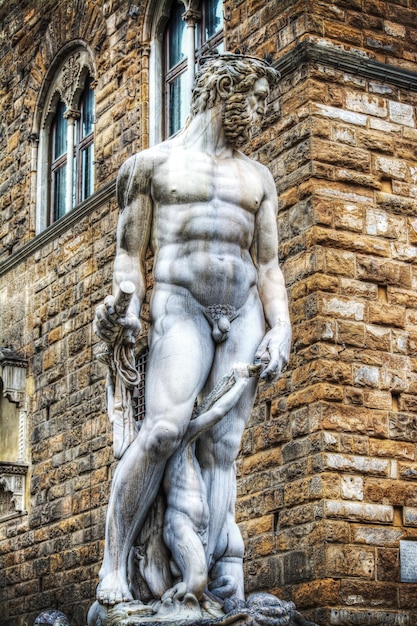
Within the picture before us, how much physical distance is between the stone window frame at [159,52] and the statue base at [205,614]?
29.9 feet

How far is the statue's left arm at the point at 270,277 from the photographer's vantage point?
6797 millimetres

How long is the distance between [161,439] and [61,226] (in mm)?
10344

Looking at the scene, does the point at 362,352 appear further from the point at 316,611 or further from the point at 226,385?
the point at 226,385

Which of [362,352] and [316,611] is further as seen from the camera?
[362,352]

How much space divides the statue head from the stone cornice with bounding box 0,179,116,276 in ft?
26.1

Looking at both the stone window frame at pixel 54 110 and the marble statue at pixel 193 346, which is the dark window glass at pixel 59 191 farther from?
the marble statue at pixel 193 346

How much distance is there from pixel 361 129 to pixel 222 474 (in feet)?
20.1

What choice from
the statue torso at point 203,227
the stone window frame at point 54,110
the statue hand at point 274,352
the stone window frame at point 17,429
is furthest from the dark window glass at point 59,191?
the statue hand at point 274,352

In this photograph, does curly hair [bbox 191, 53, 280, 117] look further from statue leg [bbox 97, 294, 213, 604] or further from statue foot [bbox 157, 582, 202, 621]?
statue foot [bbox 157, 582, 202, 621]

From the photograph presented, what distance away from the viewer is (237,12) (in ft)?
43.6

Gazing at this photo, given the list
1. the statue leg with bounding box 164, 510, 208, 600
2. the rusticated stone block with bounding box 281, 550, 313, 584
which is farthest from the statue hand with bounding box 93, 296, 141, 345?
the rusticated stone block with bounding box 281, 550, 313, 584

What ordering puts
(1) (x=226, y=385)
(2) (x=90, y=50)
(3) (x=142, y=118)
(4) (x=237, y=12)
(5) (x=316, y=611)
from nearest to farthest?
(1) (x=226, y=385) < (5) (x=316, y=611) < (4) (x=237, y=12) < (3) (x=142, y=118) < (2) (x=90, y=50)

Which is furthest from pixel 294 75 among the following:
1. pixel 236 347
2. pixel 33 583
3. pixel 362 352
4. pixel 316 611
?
pixel 33 583

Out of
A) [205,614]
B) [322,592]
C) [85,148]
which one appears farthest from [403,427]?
[85,148]
